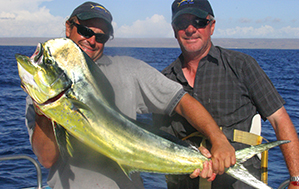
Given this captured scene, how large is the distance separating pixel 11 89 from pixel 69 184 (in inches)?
726

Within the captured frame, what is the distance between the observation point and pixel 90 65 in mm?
1891

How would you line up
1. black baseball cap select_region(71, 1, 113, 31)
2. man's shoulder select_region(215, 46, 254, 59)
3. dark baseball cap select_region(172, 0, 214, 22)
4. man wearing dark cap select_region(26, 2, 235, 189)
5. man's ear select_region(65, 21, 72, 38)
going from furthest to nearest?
dark baseball cap select_region(172, 0, 214, 22) < man's shoulder select_region(215, 46, 254, 59) < man's ear select_region(65, 21, 72, 38) < black baseball cap select_region(71, 1, 113, 31) < man wearing dark cap select_region(26, 2, 235, 189)

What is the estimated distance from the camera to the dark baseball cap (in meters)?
3.08

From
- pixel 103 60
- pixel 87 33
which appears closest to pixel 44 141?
pixel 103 60

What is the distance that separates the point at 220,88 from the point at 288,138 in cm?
86

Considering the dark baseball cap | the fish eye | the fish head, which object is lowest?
the fish head

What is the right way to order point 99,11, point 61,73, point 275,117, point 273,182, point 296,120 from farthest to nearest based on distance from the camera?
point 296,120 → point 273,182 → point 275,117 → point 99,11 → point 61,73

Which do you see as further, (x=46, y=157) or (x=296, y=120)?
(x=296, y=120)

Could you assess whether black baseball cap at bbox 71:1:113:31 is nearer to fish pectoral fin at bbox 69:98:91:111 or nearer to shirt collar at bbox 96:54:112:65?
shirt collar at bbox 96:54:112:65

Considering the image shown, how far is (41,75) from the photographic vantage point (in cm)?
174

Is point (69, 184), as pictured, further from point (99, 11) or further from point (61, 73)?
point (99, 11)

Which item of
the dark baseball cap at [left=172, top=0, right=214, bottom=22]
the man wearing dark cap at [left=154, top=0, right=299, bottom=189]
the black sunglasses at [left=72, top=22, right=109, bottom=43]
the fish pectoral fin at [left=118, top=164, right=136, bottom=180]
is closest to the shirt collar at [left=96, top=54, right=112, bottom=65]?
the black sunglasses at [left=72, top=22, right=109, bottom=43]

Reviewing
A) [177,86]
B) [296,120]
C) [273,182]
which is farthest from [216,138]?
[296,120]

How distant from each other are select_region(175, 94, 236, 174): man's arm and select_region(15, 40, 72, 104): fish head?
1.06 meters
